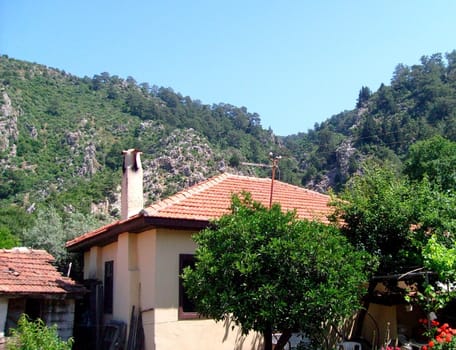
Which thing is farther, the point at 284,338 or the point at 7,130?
the point at 7,130

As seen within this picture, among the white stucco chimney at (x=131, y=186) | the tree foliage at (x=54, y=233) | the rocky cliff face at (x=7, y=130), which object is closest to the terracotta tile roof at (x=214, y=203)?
the white stucco chimney at (x=131, y=186)

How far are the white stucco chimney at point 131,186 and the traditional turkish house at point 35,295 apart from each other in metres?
2.22

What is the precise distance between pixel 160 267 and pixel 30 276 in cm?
341

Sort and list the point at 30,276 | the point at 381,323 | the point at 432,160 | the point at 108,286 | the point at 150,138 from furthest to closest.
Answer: the point at 150,138 < the point at 432,160 < the point at 108,286 < the point at 381,323 < the point at 30,276

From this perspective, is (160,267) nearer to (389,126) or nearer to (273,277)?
(273,277)

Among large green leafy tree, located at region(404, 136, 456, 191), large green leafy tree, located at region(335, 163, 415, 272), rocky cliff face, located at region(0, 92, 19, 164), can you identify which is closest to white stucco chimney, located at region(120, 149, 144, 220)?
large green leafy tree, located at region(335, 163, 415, 272)

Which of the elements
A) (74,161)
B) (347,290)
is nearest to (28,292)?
(347,290)

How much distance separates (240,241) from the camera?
927 centimetres

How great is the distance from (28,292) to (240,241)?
5404mm

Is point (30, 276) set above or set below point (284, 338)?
above

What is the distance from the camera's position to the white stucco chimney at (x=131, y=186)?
13.7 m

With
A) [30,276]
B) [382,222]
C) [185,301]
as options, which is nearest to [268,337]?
[185,301]

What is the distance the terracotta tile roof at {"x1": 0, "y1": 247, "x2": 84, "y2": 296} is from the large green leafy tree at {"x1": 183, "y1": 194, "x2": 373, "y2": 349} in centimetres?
440

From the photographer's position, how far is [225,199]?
13.9 meters
